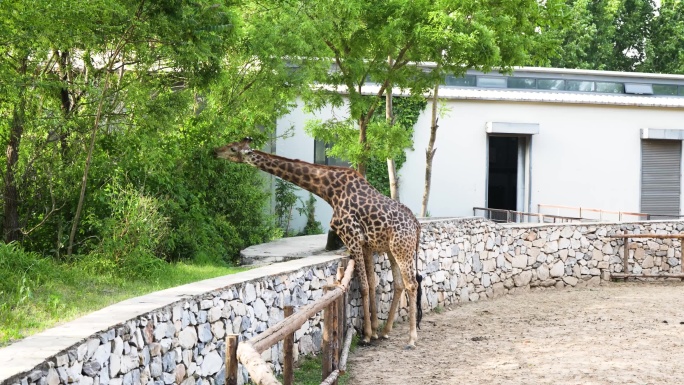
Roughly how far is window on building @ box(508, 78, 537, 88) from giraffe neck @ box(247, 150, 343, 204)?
13.1m

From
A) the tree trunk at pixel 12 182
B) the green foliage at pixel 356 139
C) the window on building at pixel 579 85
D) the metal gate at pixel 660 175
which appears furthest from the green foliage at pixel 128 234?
the metal gate at pixel 660 175

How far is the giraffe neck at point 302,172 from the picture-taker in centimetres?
1191

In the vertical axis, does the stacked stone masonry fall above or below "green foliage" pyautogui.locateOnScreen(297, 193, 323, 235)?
below

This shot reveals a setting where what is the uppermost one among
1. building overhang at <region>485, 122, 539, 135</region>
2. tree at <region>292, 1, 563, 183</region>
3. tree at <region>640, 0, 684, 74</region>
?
tree at <region>640, 0, 684, 74</region>

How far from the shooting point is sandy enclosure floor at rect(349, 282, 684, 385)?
9.84 metres

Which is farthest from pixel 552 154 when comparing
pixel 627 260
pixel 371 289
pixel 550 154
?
pixel 371 289

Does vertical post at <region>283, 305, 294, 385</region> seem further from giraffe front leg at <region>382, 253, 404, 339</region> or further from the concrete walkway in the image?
giraffe front leg at <region>382, 253, 404, 339</region>

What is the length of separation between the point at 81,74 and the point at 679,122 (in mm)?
17429

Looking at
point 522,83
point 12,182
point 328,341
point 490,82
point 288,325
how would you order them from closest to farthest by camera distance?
point 288,325
point 328,341
point 12,182
point 490,82
point 522,83

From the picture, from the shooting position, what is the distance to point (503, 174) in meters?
26.2

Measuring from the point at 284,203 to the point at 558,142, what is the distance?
7.43 metres

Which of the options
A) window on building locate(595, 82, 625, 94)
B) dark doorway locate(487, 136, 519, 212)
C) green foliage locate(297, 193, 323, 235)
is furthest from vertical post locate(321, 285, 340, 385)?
window on building locate(595, 82, 625, 94)

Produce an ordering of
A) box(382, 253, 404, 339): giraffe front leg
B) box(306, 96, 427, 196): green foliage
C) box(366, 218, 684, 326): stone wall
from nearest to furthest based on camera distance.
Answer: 1. box(382, 253, 404, 339): giraffe front leg
2. box(366, 218, 684, 326): stone wall
3. box(306, 96, 427, 196): green foliage

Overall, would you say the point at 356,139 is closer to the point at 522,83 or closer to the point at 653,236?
the point at 653,236
